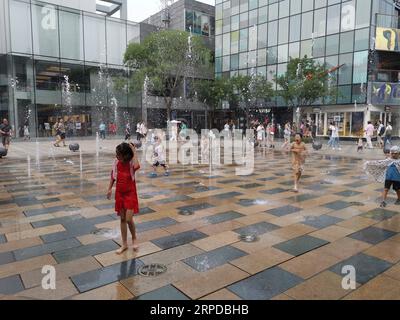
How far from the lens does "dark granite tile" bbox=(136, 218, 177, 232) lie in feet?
19.2

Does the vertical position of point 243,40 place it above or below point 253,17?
below

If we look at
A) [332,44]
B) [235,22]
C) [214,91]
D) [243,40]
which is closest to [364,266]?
[332,44]

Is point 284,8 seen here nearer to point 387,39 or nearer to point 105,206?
point 387,39

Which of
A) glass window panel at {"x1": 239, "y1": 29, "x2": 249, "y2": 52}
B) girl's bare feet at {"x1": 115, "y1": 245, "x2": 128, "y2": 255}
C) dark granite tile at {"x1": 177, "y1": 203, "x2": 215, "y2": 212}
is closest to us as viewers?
girl's bare feet at {"x1": 115, "y1": 245, "x2": 128, "y2": 255}

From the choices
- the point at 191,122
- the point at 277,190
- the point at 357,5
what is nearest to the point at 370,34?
the point at 357,5

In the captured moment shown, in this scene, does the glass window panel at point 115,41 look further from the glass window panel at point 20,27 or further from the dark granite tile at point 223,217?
the dark granite tile at point 223,217

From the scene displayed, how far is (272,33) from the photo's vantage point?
3681cm

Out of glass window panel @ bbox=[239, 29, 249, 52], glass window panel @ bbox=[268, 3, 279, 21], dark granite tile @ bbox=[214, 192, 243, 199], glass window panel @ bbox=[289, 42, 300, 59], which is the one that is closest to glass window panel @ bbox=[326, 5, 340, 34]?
glass window panel @ bbox=[289, 42, 300, 59]

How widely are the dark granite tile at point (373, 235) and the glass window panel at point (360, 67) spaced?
90.1 ft

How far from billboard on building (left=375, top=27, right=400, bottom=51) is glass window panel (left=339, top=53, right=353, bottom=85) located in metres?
2.25

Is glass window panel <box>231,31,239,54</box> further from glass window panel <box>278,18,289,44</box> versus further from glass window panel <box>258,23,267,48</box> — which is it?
glass window panel <box>278,18,289,44</box>

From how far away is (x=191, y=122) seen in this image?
146ft

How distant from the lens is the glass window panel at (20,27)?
30.0 m

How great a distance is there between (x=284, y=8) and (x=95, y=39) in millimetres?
19343
